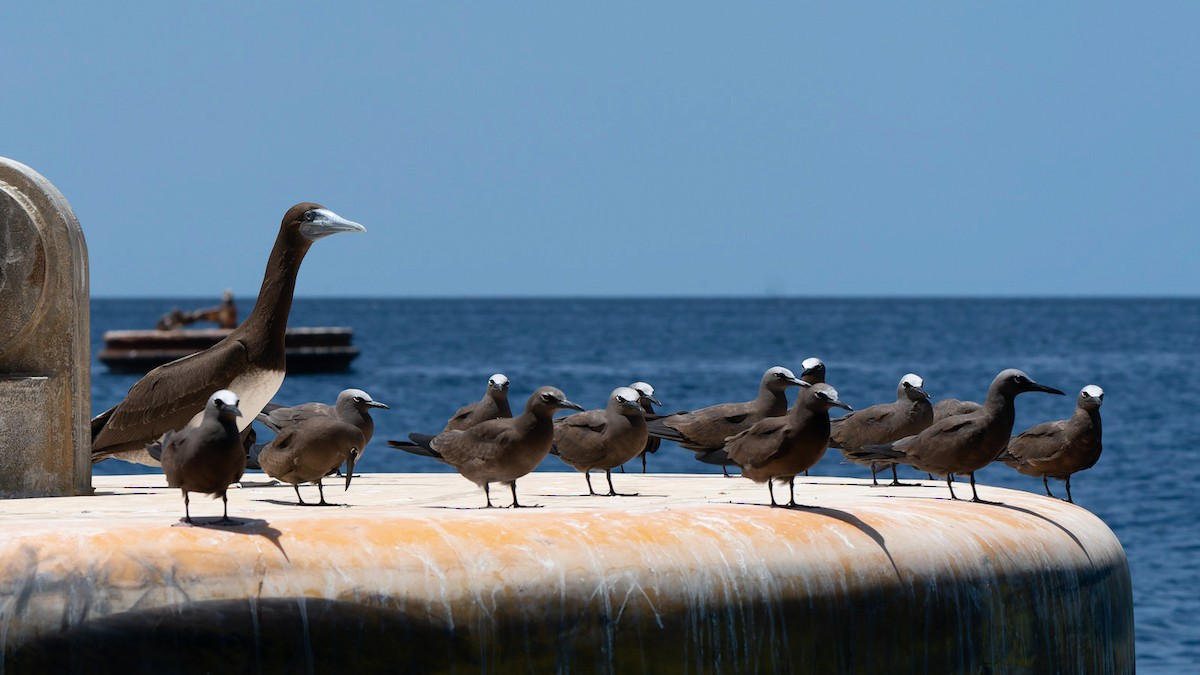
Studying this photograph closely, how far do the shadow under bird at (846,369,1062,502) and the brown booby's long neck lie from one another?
368 cm

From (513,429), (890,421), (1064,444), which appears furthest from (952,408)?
(513,429)

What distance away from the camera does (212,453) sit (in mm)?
6938

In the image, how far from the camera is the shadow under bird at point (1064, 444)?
1027cm

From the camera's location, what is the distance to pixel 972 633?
7.76 m

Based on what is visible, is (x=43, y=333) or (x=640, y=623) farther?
(x=43, y=333)

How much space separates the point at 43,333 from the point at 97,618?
365cm

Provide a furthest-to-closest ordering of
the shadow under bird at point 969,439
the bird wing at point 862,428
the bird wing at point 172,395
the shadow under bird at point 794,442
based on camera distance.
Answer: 1. the bird wing at point 862,428
2. the bird wing at point 172,395
3. the shadow under bird at point 969,439
4. the shadow under bird at point 794,442

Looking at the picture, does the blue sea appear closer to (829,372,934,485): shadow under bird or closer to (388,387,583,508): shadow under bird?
(388,387,583,508): shadow under bird

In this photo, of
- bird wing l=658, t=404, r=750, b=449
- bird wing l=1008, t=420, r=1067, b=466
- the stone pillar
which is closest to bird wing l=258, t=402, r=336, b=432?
the stone pillar

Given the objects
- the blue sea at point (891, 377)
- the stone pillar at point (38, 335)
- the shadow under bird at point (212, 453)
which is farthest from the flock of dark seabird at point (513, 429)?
the blue sea at point (891, 377)

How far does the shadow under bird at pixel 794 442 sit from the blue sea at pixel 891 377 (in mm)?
3011

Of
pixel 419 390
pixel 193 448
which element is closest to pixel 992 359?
pixel 419 390

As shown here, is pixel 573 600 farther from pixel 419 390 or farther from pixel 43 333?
pixel 419 390

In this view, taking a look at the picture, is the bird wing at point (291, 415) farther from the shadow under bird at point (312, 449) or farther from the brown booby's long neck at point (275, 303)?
the shadow under bird at point (312, 449)
